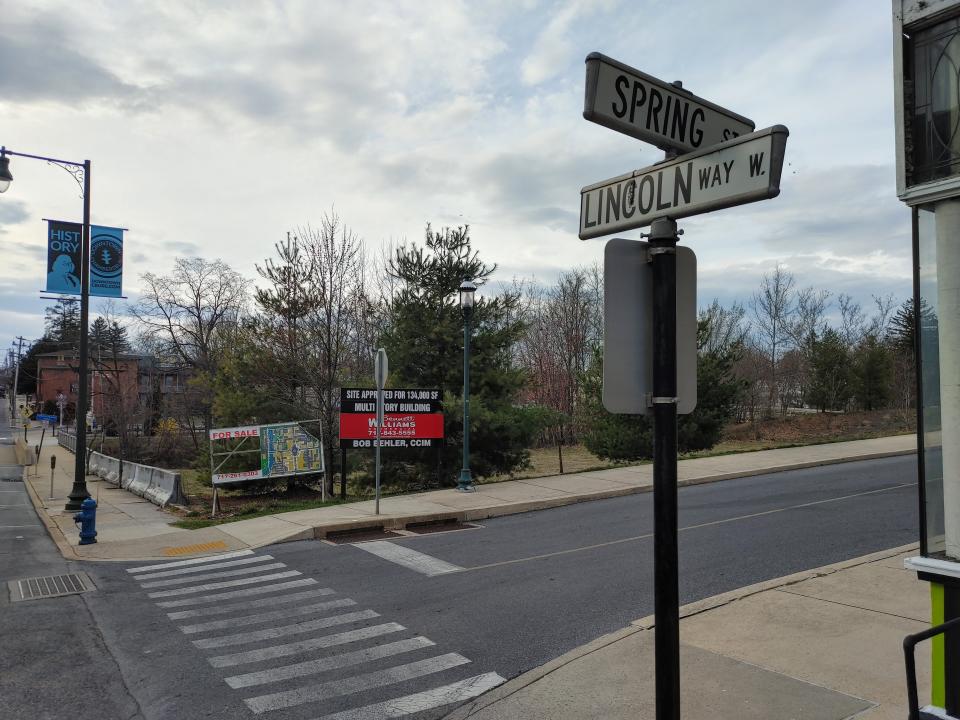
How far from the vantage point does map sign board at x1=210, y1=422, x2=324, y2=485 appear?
16.8m

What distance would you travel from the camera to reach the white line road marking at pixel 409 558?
29.9 feet

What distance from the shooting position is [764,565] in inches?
339

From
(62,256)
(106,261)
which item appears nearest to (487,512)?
(106,261)

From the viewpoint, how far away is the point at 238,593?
328 inches

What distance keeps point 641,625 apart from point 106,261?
614 inches

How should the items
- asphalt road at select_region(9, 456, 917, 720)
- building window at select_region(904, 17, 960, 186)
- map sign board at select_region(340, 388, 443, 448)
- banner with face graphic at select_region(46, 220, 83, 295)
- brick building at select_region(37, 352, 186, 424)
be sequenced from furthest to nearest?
1. brick building at select_region(37, 352, 186, 424)
2. banner with face graphic at select_region(46, 220, 83, 295)
3. map sign board at select_region(340, 388, 443, 448)
4. asphalt road at select_region(9, 456, 917, 720)
5. building window at select_region(904, 17, 960, 186)

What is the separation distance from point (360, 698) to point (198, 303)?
151 ft

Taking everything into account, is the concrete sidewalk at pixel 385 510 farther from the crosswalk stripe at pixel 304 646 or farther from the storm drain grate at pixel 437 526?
the crosswalk stripe at pixel 304 646

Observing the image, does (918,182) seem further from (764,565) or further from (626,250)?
(764,565)

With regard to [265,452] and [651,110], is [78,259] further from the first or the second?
[651,110]

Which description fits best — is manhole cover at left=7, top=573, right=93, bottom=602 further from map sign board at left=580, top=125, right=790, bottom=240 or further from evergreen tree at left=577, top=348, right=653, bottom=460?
evergreen tree at left=577, top=348, right=653, bottom=460

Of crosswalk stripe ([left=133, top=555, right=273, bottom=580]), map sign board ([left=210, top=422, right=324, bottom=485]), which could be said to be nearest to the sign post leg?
crosswalk stripe ([left=133, top=555, right=273, bottom=580])

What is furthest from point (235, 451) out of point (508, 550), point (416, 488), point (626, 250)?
point (626, 250)

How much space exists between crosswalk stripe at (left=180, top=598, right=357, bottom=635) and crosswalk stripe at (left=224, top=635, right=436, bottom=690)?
1.40m
